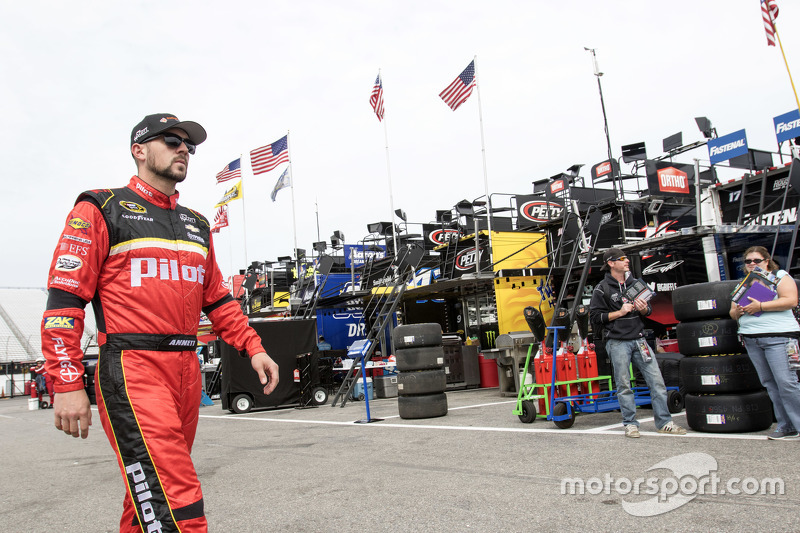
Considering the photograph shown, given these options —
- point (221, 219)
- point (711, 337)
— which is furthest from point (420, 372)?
point (221, 219)

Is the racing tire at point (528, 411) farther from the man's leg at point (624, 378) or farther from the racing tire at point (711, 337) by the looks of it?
the racing tire at point (711, 337)

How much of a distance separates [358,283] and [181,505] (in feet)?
62.3

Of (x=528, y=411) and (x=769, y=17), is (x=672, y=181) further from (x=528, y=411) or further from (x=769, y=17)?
(x=528, y=411)

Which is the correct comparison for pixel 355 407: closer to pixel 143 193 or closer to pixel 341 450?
pixel 341 450

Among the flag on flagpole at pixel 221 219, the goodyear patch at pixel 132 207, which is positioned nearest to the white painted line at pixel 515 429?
the goodyear patch at pixel 132 207

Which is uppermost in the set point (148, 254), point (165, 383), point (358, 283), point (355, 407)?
point (358, 283)

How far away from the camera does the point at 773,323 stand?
6.08m

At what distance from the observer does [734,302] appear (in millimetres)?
6367

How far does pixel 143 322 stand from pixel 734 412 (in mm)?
6076

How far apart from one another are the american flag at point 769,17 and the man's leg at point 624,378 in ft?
29.5

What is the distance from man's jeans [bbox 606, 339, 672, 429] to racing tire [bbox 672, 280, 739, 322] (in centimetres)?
70

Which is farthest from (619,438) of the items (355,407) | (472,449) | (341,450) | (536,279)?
(536,279)

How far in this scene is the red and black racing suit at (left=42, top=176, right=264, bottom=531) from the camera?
255cm

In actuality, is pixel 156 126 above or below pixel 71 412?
above
